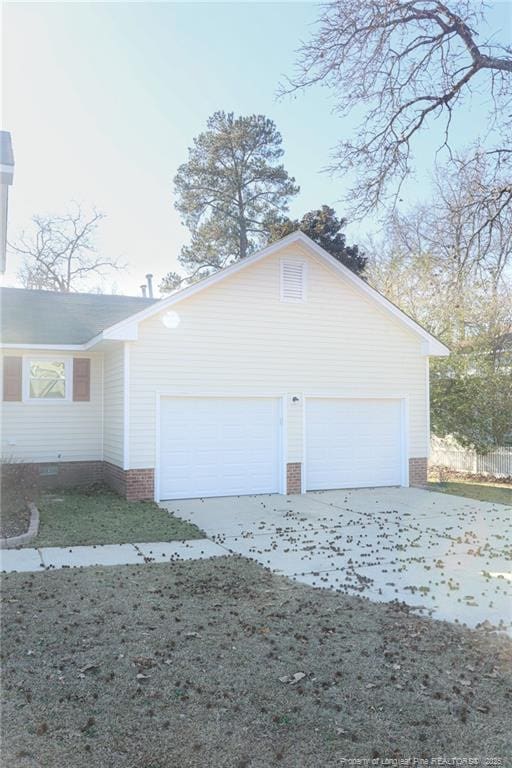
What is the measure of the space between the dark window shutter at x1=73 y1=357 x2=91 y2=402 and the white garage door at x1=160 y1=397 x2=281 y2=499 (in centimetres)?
265

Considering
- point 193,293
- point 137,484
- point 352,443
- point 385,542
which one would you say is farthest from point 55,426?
point 385,542

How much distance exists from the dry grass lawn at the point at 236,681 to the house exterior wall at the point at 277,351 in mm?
6383

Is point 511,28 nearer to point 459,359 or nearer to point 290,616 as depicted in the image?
point 290,616

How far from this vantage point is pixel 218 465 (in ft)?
41.0

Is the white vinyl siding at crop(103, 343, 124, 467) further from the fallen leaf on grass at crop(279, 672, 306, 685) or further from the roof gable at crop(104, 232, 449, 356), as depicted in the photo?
the fallen leaf on grass at crop(279, 672, 306, 685)

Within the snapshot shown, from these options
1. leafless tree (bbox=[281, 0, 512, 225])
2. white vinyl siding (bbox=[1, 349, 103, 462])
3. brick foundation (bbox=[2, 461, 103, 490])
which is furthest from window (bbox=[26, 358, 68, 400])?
leafless tree (bbox=[281, 0, 512, 225])

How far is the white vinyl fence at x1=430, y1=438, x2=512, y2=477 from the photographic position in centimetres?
1714

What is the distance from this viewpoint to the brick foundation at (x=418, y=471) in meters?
14.4

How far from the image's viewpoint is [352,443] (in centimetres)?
1386

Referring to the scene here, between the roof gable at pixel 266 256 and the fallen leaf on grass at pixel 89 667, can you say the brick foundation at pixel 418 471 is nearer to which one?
the roof gable at pixel 266 256

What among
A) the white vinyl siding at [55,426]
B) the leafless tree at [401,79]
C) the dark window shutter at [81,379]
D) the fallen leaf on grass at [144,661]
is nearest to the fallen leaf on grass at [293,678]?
the fallen leaf on grass at [144,661]

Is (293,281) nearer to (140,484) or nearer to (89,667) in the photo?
(140,484)

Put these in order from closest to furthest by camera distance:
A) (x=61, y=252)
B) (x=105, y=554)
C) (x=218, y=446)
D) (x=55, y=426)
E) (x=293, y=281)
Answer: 1. (x=105, y=554)
2. (x=218, y=446)
3. (x=293, y=281)
4. (x=55, y=426)
5. (x=61, y=252)

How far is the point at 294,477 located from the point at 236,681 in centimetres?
916
